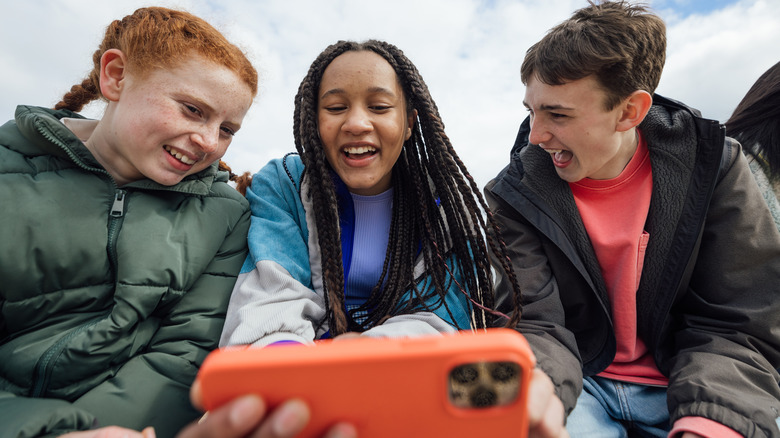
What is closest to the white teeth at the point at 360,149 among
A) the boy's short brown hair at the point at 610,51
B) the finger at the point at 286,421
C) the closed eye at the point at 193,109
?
the closed eye at the point at 193,109

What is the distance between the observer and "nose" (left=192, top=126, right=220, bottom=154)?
60.6 inches

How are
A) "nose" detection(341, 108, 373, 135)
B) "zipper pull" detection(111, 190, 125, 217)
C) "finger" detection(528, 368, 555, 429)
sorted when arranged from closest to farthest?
"finger" detection(528, 368, 555, 429) → "zipper pull" detection(111, 190, 125, 217) → "nose" detection(341, 108, 373, 135)

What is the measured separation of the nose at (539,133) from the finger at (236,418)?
1.64 m

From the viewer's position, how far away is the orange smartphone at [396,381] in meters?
0.63

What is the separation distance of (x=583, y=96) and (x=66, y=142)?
2055 millimetres

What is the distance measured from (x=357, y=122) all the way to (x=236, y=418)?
1275 millimetres

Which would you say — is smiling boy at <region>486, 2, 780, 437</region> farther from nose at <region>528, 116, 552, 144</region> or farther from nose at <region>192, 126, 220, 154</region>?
nose at <region>192, 126, 220, 154</region>

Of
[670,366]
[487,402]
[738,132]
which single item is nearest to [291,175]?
[487,402]

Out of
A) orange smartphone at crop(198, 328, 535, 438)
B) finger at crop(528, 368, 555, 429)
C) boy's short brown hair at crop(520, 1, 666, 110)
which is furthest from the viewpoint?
boy's short brown hair at crop(520, 1, 666, 110)

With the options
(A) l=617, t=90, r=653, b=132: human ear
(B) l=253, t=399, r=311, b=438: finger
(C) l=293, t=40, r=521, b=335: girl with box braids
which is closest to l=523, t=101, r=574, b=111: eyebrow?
(A) l=617, t=90, r=653, b=132: human ear

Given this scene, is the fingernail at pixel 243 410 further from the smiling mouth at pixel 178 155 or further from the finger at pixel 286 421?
the smiling mouth at pixel 178 155

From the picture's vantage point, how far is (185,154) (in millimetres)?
1563

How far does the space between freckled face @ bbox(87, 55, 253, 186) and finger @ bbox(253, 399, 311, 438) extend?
1185 millimetres

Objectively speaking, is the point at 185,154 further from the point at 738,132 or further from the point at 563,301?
the point at 738,132
